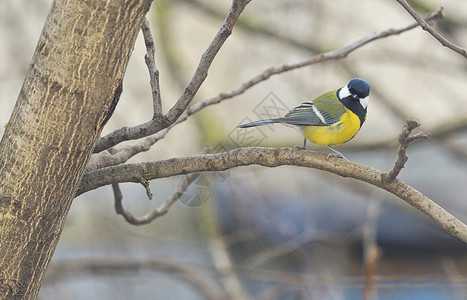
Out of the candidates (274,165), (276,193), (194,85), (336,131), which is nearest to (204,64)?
(194,85)

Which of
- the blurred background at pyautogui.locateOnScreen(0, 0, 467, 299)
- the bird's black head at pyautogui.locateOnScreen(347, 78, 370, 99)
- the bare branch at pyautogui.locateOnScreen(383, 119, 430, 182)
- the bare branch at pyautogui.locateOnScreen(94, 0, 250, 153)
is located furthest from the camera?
the blurred background at pyautogui.locateOnScreen(0, 0, 467, 299)

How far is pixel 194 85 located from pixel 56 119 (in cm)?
15

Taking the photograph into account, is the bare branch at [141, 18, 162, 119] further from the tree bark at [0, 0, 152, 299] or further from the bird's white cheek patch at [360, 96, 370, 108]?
the bird's white cheek patch at [360, 96, 370, 108]

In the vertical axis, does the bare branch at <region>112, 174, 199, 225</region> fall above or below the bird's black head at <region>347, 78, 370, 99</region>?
below

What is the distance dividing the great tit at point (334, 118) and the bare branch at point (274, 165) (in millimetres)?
144

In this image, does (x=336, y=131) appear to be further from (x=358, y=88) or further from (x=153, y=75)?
(x=153, y=75)

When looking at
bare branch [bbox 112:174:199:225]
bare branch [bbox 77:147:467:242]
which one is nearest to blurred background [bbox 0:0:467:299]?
bare branch [bbox 112:174:199:225]

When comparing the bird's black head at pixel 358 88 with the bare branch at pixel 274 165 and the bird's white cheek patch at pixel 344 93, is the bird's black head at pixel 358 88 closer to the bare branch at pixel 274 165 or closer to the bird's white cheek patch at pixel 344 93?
the bird's white cheek patch at pixel 344 93

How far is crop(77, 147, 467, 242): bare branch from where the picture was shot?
57 centimetres

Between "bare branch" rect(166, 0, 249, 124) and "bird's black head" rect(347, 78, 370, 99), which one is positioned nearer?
"bare branch" rect(166, 0, 249, 124)

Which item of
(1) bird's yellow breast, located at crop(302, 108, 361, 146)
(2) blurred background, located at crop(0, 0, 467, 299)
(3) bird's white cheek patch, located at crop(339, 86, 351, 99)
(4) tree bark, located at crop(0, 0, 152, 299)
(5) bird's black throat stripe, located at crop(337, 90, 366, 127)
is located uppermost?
(2) blurred background, located at crop(0, 0, 467, 299)

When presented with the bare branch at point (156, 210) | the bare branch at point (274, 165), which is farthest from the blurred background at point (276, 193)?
the bare branch at point (274, 165)

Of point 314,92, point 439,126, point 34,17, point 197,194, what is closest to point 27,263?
point 197,194

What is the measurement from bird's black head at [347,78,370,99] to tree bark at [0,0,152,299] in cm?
36
